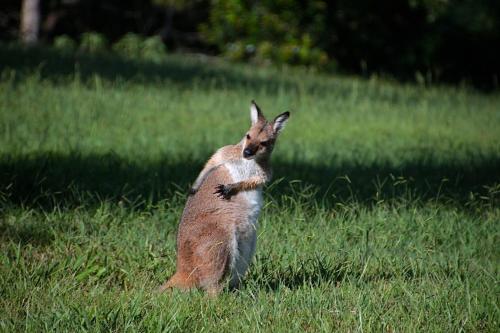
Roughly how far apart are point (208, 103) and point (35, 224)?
681 centimetres

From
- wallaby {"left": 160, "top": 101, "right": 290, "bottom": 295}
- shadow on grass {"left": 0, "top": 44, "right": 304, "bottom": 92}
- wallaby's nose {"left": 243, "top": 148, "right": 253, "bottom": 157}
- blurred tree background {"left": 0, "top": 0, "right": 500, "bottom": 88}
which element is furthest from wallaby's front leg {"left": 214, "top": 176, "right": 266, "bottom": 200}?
blurred tree background {"left": 0, "top": 0, "right": 500, "bottom": 88}

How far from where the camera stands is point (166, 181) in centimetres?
866

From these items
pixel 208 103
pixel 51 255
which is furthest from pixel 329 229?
pixel 208 103

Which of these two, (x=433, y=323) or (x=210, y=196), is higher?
(x=210, y=196)

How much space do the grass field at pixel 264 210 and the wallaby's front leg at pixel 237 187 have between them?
648mm

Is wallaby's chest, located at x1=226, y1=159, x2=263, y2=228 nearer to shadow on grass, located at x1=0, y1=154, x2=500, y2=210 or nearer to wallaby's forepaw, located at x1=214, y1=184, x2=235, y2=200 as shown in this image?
wallaby's forepaw, located at x1=214, y1=184, x2=235, y2=200

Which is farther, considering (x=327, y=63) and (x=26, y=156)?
(x=327, y=63)

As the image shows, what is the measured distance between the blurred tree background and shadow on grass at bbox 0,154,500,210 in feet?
32.8

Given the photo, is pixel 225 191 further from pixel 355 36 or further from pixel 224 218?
pixel 355 36

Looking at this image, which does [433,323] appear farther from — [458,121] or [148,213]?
[458,121]

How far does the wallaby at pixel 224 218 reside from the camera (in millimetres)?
5352

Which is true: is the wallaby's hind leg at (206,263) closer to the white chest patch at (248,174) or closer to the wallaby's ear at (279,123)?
the white chest patch at (248,174)

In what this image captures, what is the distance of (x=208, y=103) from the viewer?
13.4m

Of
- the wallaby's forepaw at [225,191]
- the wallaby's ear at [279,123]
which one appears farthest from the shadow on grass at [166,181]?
the wallaby's forepaw at [225,191]
